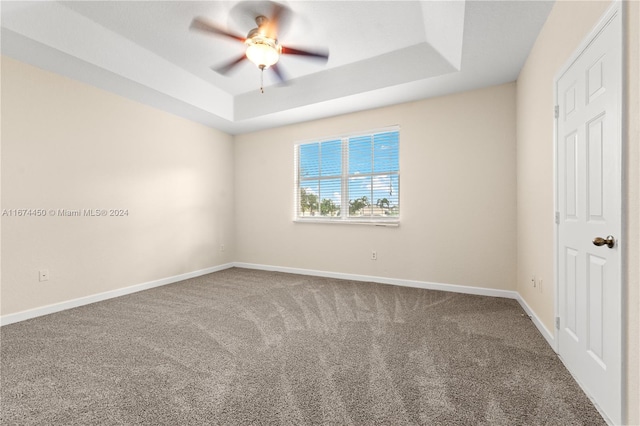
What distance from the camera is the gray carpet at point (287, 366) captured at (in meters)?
1.52

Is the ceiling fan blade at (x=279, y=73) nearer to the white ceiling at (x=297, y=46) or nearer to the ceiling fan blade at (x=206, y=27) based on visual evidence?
the white ceiling at (x=297, y=46)

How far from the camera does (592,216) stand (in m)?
1.65

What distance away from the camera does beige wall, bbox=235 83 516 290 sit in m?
3.53

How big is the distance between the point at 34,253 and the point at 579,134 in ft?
15.9

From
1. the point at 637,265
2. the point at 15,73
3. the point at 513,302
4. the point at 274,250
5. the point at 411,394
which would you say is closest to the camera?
the point at 637,265

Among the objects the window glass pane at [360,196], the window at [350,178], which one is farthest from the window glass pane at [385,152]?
the window glass pane at [360,196]

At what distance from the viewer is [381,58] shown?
3.46 meters

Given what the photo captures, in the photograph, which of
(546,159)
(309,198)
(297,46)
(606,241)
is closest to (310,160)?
(309,198)

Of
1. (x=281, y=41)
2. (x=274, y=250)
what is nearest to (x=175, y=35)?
(x=281, y=41)

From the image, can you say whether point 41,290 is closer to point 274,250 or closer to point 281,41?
point 274,250

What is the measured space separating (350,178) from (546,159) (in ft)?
8.59

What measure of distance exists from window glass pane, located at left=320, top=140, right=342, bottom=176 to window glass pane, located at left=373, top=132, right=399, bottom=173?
0.61 m

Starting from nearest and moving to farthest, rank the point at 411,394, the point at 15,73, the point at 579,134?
the point at 411,394 < the point at 579,134 < the point at 15,73

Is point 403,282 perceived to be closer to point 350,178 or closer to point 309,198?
point 350,178
